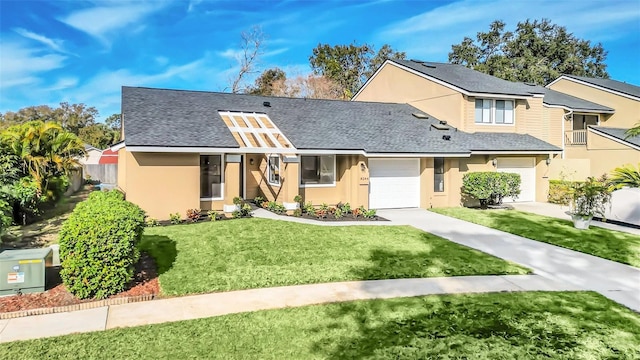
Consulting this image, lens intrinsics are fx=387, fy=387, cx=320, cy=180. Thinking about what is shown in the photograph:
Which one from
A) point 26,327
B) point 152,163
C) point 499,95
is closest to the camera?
point 26,327

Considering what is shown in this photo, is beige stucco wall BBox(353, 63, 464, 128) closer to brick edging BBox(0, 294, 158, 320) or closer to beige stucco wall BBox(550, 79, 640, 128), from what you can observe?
beige stucco wall BBox(550, 79, 640, 128)

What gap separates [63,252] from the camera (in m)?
7.19

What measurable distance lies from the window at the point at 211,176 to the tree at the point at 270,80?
1302 inches

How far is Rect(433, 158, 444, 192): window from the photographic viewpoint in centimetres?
2022

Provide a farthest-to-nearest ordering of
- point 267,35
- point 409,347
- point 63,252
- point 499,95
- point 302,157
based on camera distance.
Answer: point 267,35 < point 499,95 < point 302,157 < point 63,252 < point 409,347

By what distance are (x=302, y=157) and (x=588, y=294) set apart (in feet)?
40.9

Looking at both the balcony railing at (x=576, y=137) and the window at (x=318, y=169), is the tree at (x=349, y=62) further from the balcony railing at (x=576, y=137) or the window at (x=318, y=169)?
the window at (x=318, y=169)

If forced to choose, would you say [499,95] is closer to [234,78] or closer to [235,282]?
[235,282]

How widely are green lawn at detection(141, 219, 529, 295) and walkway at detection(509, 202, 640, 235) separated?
320 inches

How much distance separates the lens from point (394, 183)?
63.8ft

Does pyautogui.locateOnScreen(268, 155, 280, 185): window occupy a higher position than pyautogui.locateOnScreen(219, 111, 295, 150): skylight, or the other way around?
pyautogui.locateOnScreen(219, 111, 295, 150): skylight

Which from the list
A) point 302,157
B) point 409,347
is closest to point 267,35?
point 302,157

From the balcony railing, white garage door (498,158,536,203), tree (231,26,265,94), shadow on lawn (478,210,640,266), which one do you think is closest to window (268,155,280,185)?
shadow on lawn (478,210,640,266)

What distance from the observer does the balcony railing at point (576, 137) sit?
2565 cm
